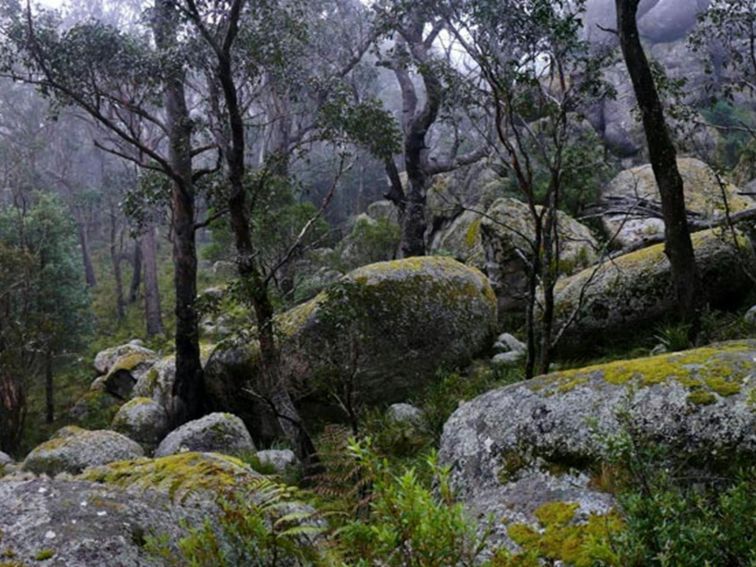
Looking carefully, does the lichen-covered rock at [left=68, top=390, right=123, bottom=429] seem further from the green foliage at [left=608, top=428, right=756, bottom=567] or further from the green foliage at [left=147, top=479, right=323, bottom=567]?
the green foliage at [left=608, top=428, right=756, bottom=567]

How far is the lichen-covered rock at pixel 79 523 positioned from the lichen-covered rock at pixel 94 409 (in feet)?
37.6

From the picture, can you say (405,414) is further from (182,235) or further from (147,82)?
(147,82)

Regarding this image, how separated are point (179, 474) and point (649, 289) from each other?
6.83 metres

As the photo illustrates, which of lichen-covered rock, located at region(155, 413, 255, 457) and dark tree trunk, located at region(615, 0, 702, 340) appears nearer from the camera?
dark tree trunk, located at region(615, 0, 702, 340)

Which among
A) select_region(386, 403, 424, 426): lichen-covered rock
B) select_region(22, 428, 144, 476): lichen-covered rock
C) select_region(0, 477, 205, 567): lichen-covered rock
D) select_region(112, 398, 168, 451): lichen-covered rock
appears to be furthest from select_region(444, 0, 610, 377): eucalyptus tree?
select_region(112, 398, 168, 451): lichen-covered rock

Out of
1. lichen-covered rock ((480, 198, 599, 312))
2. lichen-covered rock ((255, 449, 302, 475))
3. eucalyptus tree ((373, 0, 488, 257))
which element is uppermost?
eucalyptus tree ((373, 0, 488, 257))

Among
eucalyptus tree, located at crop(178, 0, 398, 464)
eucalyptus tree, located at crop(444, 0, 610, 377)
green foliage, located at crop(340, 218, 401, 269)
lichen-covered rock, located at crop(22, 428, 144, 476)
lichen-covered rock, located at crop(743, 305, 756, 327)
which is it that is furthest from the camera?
green foliage, located at crop(340, 218, 401, 269)

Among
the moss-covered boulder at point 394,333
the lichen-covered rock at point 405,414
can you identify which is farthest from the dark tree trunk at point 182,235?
the lichen-covered rock at point 405,414

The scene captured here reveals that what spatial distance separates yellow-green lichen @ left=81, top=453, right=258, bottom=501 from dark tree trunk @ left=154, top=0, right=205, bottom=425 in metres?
6.65

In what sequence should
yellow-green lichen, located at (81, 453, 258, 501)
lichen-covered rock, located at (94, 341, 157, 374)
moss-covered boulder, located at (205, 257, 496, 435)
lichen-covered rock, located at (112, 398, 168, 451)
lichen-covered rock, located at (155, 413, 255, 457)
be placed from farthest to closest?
lichen-covered rock, located at (94, 341, 157, 374) < lichen-covered rock, located at (112, 398, 168, 451) < moss-covered boulder, located at (205, 257, 496, 435) < lichen-covered rock, located at (155, 413, 255, 457) < yellow-green lichen, located at (81, 453, 258, 501)

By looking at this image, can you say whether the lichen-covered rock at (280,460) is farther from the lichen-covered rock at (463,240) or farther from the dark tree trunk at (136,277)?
the dark tree trunk at (136,277)

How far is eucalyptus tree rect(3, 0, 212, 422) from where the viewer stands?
9.70 meters

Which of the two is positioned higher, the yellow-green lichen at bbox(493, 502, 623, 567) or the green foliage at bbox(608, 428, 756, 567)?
the green foliage at bbox(608, 428, 756, 567)

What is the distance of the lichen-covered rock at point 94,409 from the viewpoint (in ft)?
44.1
